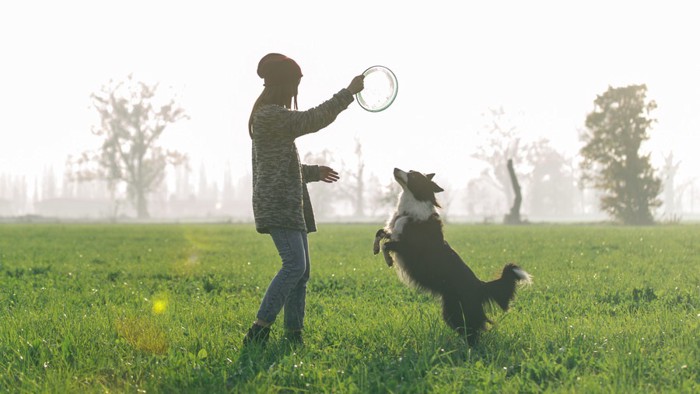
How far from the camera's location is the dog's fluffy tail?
5863 millimetres

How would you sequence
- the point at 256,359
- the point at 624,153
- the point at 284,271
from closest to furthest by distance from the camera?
the point at 256,359 < the point at 284,271 < the point at 624,153

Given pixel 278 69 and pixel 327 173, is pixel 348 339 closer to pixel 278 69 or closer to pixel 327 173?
pixel 327 173

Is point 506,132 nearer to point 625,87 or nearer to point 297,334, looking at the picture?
point 625,87

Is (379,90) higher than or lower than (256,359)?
higher

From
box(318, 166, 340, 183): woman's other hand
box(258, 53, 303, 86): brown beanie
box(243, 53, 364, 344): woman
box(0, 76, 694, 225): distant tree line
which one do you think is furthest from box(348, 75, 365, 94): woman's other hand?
box(0, 76, 694, 225): distant tree line

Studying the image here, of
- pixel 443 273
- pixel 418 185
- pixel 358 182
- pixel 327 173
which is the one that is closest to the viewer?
pixel 443 273

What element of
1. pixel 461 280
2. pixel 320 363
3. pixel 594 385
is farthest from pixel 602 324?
pixel 320 363

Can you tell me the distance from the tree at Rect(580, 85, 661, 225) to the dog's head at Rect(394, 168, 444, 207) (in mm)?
38957

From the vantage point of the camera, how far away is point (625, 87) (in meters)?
42.4

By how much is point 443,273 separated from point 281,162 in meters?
1.92

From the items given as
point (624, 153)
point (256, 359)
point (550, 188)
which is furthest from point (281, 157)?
point (550, 188)

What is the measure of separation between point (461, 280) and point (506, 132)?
3209 inches

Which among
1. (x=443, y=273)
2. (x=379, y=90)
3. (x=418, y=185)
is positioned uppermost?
(x=379, y=90)

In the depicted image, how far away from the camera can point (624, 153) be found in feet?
138
